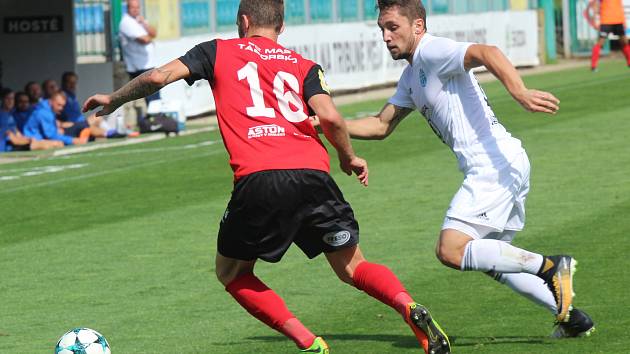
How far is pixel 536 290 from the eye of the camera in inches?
276

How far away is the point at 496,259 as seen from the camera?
6.77 metres

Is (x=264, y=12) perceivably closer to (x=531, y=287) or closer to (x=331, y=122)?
(x=331, y=122)

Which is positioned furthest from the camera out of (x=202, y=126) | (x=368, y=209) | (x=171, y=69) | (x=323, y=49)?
(x=323, y=49)

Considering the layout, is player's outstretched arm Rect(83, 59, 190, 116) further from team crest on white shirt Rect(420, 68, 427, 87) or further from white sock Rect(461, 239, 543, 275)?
white sock Rect(461, 239, 543, 275)

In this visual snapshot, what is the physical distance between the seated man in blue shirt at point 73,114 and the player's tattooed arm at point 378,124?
42.4 ft

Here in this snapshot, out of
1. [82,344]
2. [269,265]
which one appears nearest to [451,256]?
[82,344]

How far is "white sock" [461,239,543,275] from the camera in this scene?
22.2 feet

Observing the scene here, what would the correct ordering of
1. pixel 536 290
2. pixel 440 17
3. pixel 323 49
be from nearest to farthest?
pixel 536 290 < pixel 323 49 < pixel 440 17

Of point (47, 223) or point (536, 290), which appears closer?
point (536, 290)

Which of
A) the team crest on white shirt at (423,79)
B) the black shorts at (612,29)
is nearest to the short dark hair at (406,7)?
the team crest on white shirt at (423,79)

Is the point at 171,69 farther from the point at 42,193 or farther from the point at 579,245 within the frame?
the point at 42,193

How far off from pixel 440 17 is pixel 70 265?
71.5ft

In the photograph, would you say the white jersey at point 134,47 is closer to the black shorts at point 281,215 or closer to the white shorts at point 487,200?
the white shorts at point 487,200

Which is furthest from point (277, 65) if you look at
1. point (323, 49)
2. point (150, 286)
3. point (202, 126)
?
point (323, 49)
